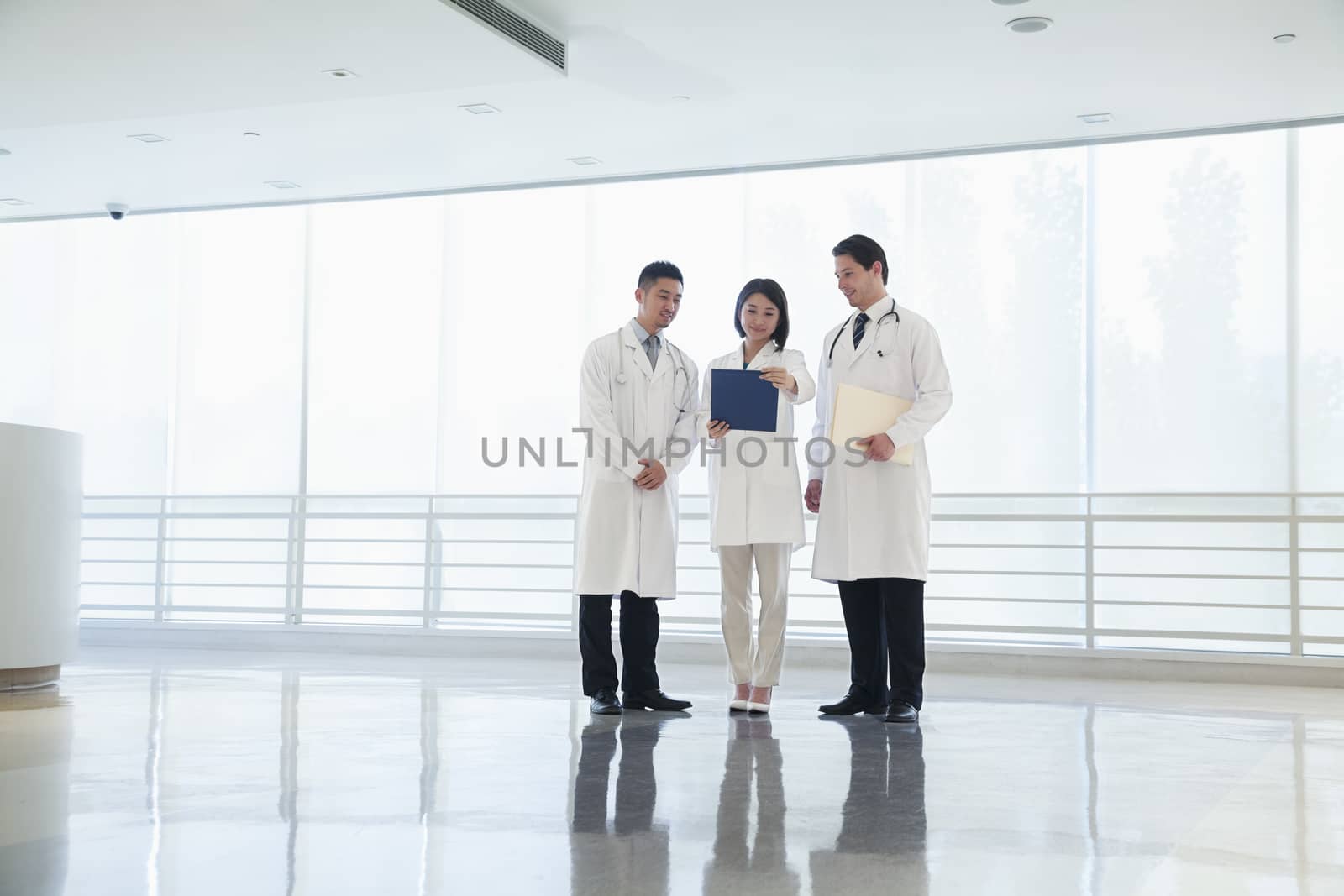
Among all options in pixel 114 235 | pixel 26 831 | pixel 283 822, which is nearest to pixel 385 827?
pixel 283 822

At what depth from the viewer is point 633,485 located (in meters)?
3.68

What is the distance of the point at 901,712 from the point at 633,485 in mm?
974

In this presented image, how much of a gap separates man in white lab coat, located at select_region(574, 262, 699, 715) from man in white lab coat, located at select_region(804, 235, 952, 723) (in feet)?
1.40

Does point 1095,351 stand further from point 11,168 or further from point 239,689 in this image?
point 11,168

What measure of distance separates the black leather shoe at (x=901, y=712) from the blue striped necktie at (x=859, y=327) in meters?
1.01

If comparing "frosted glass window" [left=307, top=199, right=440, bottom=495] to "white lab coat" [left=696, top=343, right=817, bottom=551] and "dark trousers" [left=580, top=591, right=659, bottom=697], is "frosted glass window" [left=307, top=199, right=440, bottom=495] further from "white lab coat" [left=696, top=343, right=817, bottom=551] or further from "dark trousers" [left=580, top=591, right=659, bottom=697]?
"white lab coat" [left=696, top=343, right=817, bottom=551]

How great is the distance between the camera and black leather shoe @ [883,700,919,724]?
346 cm

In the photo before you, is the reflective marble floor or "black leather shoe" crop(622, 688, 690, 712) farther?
"black leather shoe" crop(622, 688, 690, 712)

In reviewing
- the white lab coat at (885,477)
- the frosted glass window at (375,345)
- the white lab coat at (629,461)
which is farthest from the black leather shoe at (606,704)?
the frosted glass window at (375,345)

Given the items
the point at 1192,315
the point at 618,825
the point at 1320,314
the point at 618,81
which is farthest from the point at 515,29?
the point at 1320,314

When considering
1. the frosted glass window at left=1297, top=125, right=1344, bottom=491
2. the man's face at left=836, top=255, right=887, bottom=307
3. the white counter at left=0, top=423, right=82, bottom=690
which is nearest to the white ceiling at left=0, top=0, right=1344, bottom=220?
the frosted glass window at left=1297, top=125, right=1344, bottom=491

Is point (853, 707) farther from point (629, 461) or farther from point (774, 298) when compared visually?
point (774, 298)

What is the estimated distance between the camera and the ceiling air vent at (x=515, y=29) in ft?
13.1

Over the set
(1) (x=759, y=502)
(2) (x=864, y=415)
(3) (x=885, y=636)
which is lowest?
(3) (x=885, y=636)
